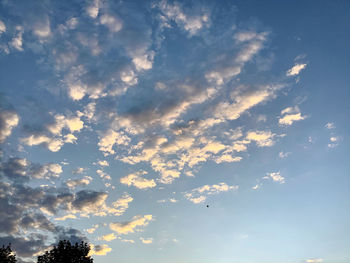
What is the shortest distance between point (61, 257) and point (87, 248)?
5742 millimetres

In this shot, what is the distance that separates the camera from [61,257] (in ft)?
180

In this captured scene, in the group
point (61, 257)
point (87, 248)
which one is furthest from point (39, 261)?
point (87, 248)

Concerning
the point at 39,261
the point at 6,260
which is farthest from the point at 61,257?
the point at 6,260

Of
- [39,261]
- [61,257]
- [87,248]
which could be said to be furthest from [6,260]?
[87,248]

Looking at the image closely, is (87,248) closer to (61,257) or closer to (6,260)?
(61,257)

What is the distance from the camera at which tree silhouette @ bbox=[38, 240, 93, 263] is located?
54.7 metres

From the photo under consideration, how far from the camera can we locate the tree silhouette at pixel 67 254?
54719 millimetres

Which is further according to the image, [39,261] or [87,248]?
[87,248]

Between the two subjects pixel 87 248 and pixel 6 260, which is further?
pixel 87 248

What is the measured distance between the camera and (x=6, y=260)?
2106 inches

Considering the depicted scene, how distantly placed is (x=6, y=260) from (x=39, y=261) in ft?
22.4

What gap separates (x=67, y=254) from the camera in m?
55.5

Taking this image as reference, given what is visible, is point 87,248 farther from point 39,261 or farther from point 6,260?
point 6,260

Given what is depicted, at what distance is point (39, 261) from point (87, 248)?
1008cm
